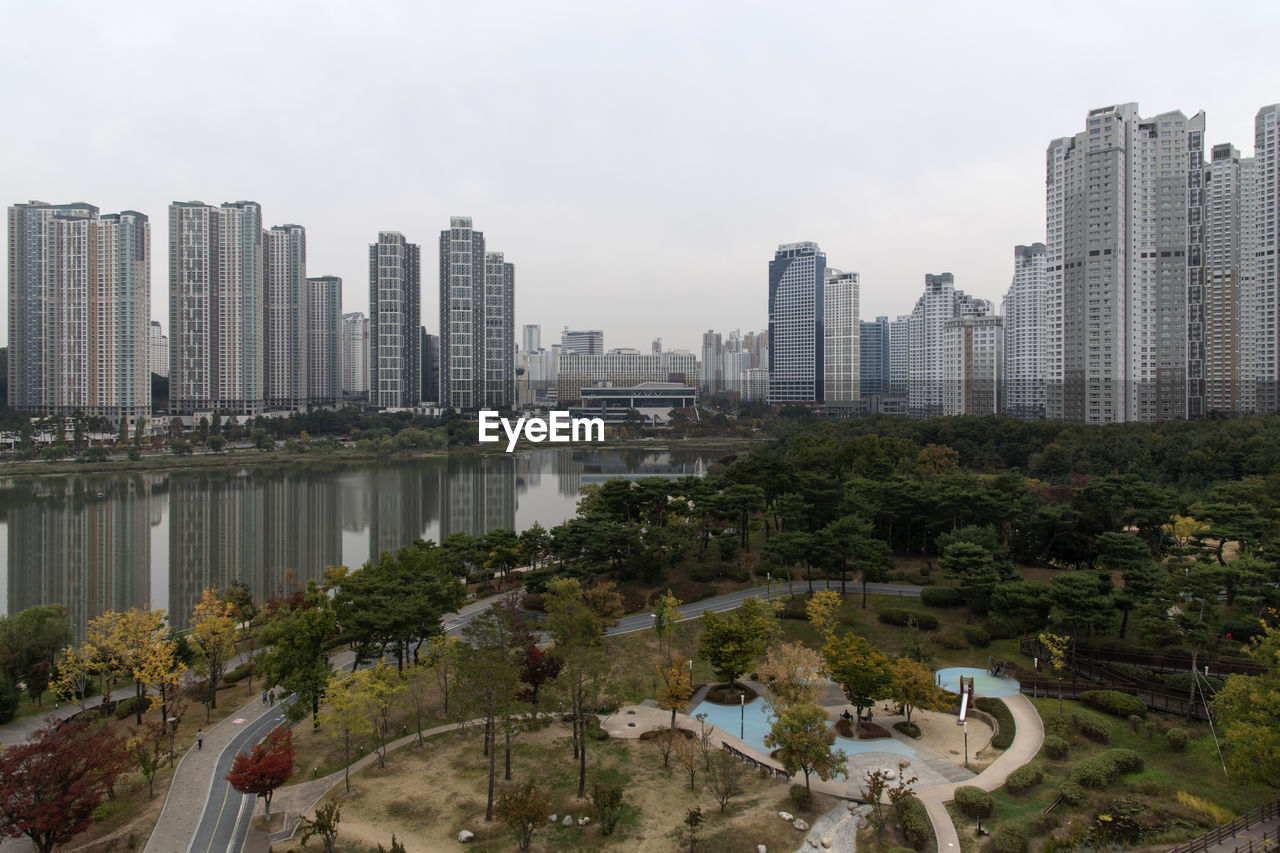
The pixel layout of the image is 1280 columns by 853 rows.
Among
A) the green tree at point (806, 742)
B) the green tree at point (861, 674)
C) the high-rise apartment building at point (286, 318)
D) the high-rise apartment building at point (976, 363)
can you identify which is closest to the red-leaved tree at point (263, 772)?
the green tree at point (806, 742)

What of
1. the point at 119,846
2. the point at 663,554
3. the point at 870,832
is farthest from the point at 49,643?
the point at 870,832

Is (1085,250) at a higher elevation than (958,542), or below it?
higher

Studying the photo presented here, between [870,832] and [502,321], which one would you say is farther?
[502,321]

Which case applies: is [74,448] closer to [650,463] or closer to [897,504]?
[650,463]

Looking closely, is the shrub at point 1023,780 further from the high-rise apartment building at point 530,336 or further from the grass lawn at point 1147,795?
the high-rise apartment building at point 530,336

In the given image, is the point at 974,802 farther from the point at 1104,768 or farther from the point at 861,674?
the point at 861,674

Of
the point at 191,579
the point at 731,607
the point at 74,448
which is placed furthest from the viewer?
→ the point at 74,448
